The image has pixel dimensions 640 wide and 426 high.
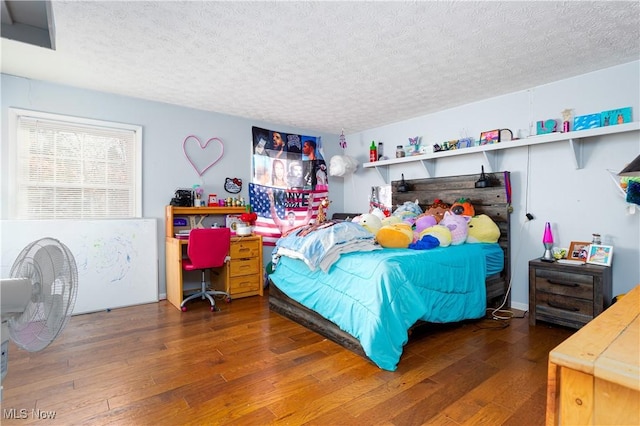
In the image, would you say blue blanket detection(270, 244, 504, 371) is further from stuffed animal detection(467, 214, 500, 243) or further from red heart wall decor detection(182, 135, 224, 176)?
red heart wall decor detection(182, 135, 224, 176)

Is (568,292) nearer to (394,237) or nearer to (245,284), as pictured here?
(394,237)

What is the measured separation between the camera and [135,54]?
257cm

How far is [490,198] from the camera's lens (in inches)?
141

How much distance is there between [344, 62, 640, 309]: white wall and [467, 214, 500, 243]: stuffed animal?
266 mm

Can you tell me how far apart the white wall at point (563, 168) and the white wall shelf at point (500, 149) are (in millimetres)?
96

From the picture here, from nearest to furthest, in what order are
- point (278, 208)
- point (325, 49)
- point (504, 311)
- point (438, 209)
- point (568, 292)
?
point (325, 49) < point (568, 292) < point (504, 311) < point (438, 209) < point (278, 208)

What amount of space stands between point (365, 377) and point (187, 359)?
1.26m

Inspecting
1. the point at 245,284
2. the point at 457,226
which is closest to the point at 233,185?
the point at 245,284

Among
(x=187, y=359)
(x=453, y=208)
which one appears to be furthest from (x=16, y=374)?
(x=453, y=208)

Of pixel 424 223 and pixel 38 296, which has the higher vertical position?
pixel 424 223

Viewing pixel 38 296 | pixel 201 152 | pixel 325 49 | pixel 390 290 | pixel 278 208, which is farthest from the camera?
pixel 278 208

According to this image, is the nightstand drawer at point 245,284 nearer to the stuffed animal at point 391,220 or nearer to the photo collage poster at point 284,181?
the photo collage poster at point 284,181

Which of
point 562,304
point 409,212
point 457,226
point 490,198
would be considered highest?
point 490,198

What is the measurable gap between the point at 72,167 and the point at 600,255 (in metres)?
5.07
